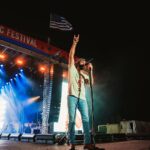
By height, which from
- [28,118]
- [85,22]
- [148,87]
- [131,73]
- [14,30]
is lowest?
[28,118]

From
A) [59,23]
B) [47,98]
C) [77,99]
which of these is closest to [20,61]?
[47,98]

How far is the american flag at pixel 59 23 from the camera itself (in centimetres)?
1076

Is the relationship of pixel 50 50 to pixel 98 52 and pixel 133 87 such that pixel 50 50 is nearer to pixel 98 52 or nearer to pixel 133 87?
pixel 98 52

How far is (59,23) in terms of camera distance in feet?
35.9

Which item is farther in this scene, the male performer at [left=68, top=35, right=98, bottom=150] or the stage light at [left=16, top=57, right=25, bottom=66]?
the stage light at [left=16, top=57, right=25, bottom=66]

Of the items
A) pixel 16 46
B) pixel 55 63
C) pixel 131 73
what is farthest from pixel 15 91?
pixel 131 73

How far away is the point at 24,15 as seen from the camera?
11406 millimetres

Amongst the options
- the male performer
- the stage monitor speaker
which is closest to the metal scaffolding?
the stage monitor speaker

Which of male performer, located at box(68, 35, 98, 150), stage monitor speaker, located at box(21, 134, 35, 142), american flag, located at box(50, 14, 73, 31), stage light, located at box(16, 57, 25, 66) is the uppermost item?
american flag, located at box(50, 14, 73, 31)

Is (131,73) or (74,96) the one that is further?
(131,73)

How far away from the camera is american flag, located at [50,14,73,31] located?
35.3 feet

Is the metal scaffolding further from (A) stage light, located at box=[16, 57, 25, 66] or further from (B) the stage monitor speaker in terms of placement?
(B) the stage monitor speaker

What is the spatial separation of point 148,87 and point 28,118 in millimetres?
9675

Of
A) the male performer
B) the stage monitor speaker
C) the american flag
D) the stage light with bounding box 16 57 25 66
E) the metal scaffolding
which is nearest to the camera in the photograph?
the male performer
